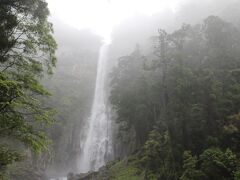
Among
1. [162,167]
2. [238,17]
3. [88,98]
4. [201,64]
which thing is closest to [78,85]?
[88,98]

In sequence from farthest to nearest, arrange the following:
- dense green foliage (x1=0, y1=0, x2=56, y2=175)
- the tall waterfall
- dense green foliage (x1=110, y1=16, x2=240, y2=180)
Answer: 1. the tall waterfall
2. dense green foliage (x1=110, y1=16, x2=240, y2=180)
3. dense green foliage (x1=0, y1=0, x2=56, y2=175)

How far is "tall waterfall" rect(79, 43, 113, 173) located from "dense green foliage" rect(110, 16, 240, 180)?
13.7 metres

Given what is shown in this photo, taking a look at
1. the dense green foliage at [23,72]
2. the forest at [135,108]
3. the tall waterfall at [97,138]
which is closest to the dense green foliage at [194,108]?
the forest at [135,108]

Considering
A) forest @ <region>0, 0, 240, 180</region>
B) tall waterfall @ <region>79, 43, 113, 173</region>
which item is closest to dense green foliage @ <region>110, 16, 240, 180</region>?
forest @ <region>0, 0, 240, 180</region>

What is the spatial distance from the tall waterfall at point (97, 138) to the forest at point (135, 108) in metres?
0.16

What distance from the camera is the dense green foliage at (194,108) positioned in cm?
1349

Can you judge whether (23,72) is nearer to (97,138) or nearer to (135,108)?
(135,108)

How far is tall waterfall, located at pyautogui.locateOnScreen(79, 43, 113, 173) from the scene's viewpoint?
34.8 meters

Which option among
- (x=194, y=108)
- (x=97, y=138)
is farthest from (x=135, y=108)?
(x=97, y=138)

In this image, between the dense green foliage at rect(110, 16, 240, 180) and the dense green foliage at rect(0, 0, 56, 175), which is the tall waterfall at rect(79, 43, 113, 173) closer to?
the dense green foliage at rect(110, 16, 240, 180)

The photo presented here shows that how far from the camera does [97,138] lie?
37719 millimetres

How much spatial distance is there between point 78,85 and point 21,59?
44002 mm

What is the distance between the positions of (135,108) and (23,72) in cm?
1421

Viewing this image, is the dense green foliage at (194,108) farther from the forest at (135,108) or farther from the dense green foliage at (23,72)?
the dense green foliage at (23,72)
